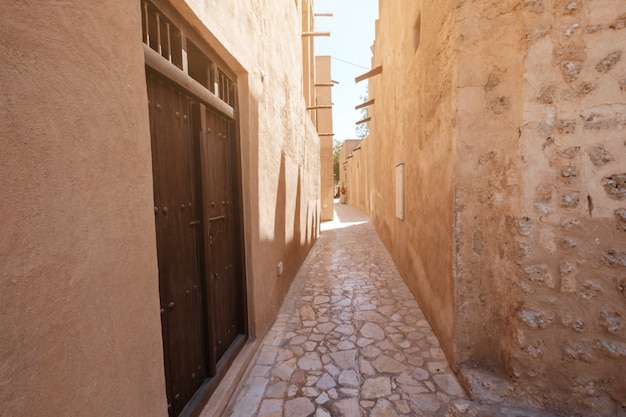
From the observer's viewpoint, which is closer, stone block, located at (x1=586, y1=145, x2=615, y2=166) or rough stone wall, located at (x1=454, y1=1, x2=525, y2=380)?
stone block, located at (x1=586, y1=145, x2=615, y2=166)

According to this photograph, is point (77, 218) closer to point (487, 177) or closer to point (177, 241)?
point (177, 241)

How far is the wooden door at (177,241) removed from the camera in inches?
71.7

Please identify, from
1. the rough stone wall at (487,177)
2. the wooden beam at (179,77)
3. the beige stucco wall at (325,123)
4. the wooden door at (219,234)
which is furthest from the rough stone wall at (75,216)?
the beige stucco wall at (325,123)

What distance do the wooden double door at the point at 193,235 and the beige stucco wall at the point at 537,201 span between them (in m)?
2.02

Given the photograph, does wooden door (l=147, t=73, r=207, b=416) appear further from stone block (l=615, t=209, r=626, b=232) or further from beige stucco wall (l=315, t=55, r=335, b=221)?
beige stucco wall (l=315, t=55, r=335, b=221)

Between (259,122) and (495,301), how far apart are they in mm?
2849

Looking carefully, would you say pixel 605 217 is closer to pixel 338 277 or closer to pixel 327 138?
pixel 338 277

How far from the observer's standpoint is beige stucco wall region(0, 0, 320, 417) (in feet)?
2.78

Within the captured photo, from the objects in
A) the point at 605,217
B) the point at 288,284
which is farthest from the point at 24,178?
the point at 288,284

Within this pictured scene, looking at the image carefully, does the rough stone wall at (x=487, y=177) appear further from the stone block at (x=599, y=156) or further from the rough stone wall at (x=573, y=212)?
the stone block at (x=599, y=156)

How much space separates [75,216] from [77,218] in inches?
0.4

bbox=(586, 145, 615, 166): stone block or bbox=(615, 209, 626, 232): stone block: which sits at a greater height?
bbox=(586, 145, 615, 166): stone block

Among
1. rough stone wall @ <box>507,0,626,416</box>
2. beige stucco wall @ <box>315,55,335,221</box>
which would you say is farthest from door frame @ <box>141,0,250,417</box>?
beige stucco wall @ <box>315,55,335,221</box>

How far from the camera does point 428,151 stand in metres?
3.54
